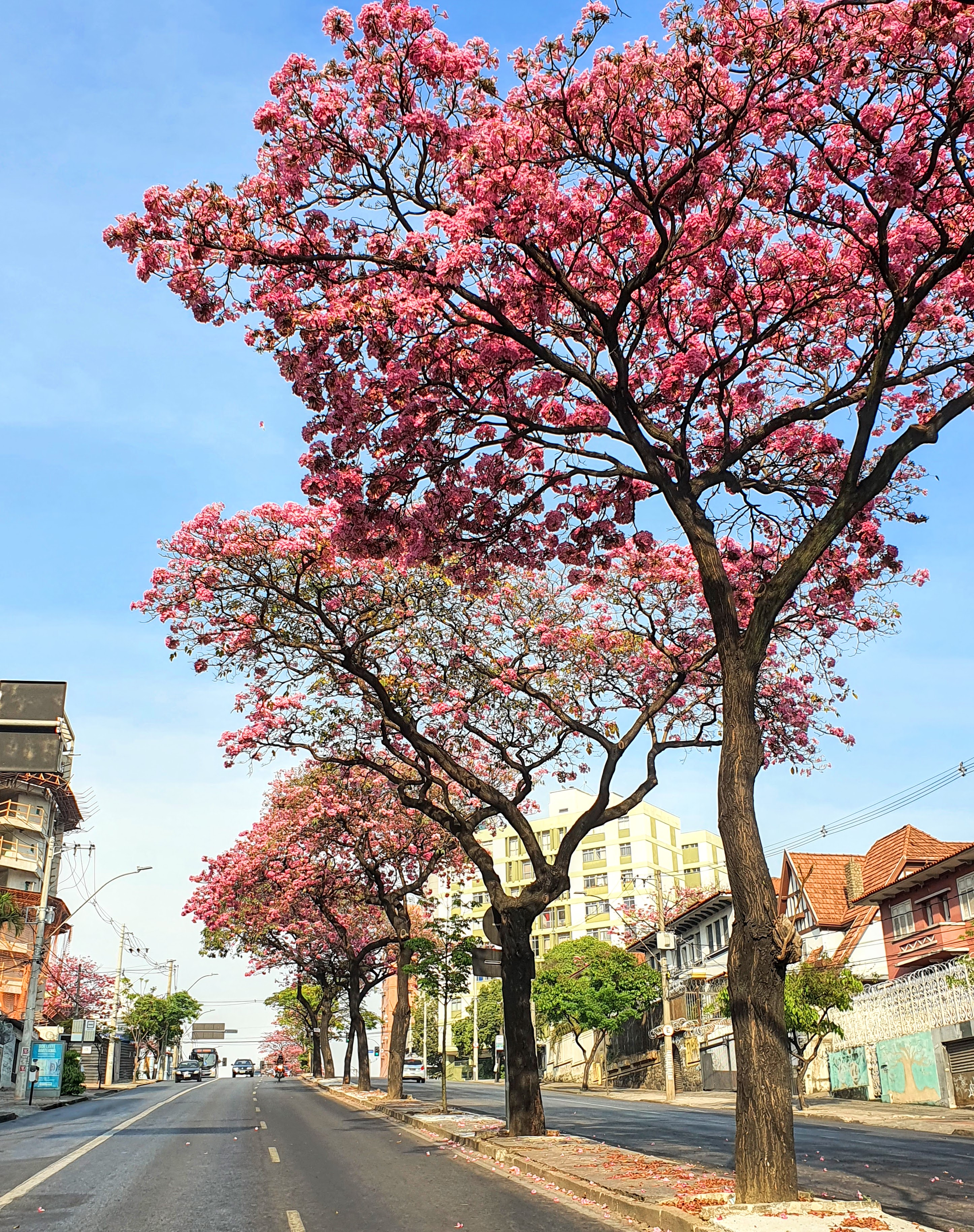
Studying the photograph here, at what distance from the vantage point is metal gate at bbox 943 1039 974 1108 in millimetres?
30984

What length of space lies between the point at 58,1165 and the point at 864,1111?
25047 mm

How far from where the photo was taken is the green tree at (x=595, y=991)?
184 ft

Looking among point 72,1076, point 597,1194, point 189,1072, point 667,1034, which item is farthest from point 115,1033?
point 597,1194

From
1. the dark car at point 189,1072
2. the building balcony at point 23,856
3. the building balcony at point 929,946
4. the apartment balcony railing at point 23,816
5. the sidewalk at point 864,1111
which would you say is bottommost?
the dark car at point 189,1072

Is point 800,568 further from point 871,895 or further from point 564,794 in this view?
point 564,794

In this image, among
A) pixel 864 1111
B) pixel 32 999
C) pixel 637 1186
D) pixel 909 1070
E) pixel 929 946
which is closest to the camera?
pixel 637 1186

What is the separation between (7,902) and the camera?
50.9m

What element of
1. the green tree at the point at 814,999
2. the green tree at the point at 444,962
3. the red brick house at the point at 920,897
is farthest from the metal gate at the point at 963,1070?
the green tree at the point at 444,962

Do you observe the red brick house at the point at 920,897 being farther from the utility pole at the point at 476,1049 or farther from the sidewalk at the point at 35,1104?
the utility pole at the point at 476,1049

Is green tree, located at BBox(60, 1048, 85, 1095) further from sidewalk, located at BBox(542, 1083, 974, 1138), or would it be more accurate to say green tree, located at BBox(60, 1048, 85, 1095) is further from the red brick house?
A: the red brick house

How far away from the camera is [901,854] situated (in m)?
44.5

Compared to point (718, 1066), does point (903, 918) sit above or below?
above

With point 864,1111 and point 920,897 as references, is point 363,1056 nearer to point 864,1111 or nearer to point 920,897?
point 864,1111

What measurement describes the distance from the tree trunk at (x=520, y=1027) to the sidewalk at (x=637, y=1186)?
41cm
